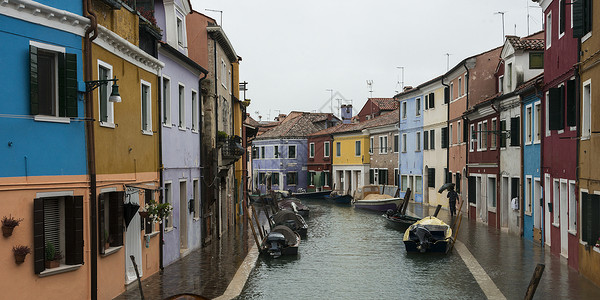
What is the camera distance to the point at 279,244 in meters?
21.5

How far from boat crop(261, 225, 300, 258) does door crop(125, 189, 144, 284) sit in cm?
621

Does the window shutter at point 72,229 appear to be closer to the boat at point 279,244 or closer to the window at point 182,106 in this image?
the window at point 182,106

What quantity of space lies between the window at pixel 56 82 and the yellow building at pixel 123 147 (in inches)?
26.5

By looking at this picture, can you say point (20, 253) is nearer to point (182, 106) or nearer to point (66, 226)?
point (66, 226)

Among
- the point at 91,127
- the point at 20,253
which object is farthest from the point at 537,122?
the point at 20,253

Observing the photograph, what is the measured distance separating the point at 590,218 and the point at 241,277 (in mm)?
9255

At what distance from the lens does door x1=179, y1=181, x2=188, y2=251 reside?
814 inches

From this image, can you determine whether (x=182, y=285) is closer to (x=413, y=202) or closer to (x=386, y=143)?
(x=413, y=202)

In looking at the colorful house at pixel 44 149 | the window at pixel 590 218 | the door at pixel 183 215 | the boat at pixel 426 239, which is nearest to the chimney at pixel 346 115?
the boat at pixel 426 239

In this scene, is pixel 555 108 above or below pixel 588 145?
above

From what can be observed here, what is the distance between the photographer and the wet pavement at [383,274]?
15305 millimetres

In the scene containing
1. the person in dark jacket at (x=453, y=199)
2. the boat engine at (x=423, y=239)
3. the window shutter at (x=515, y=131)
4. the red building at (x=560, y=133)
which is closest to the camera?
the red building at (x=560, y=133)

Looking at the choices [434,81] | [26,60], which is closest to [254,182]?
[434,81]

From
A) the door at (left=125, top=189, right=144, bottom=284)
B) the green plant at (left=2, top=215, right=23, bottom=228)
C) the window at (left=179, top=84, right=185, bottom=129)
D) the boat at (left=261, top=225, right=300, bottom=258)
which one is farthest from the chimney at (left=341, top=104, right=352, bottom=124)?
the green plant at (left=2, top=215, right=23, bottom=228)
